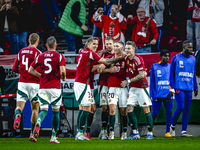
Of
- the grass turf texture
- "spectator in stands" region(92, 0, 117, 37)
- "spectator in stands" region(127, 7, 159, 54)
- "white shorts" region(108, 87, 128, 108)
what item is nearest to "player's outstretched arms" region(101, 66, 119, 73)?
"white shorts" region(108, 87, 128, 108)

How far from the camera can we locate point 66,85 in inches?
377

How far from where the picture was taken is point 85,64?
6.57 meters

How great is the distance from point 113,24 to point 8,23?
358 cm

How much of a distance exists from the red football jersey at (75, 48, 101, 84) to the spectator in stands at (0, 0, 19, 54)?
14.3 feet

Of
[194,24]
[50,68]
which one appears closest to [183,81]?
[194,24]

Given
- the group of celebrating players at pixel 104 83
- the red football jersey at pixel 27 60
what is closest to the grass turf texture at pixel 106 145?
the group of celebrating players at pixel 104 83

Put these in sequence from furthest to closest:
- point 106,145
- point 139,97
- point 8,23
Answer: point 8,23 < point 139,97 < point 106,145

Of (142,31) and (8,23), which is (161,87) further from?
(8,23)

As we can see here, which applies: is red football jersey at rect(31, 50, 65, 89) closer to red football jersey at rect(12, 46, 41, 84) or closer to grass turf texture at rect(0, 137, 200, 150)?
red football jersey at rect(12, 46, 41, 84)

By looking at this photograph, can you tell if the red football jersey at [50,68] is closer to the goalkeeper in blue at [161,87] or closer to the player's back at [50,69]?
the player's back at [50,69]

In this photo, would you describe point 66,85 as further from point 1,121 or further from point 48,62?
point 48,62

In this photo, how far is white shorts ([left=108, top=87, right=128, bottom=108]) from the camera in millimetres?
6833

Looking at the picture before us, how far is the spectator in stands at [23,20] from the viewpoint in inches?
400

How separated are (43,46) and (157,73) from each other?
4.01m
